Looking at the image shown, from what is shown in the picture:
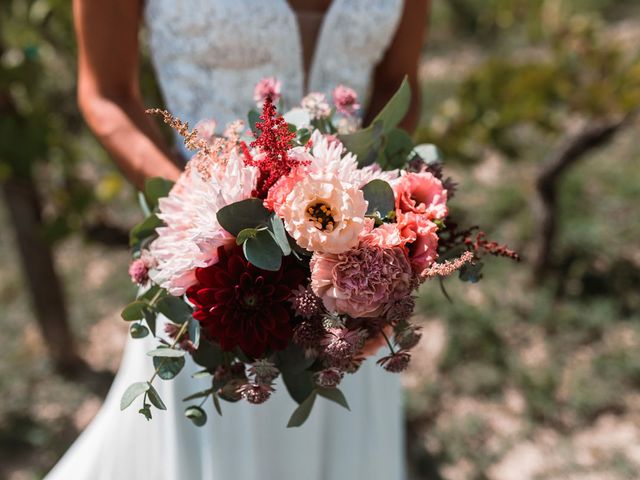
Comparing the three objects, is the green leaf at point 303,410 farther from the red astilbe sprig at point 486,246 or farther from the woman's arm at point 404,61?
the woman's arm at point 404,61

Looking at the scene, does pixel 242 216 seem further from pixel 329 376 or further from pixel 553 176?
pixel 553 176

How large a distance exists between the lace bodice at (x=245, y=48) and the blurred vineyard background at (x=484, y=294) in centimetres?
90

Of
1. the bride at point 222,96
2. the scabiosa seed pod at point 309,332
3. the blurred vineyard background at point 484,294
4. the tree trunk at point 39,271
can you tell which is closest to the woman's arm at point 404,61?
the bride at point 222,96

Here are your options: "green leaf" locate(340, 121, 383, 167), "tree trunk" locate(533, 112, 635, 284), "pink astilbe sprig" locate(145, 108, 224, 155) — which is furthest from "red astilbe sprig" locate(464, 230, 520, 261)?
"tree trunk" locate(533, 112, 635, 284)

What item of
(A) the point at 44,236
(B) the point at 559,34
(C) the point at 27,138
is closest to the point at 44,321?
(A) the point at 44,236

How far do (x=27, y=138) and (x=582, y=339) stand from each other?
2425mm

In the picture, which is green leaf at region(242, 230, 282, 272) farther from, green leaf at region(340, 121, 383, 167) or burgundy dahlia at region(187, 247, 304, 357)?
green leaf at region(340, 121, 383, 167)

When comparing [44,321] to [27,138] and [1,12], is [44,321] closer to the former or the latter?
[27,138]

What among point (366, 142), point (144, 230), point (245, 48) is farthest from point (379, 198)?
point (245, 48)

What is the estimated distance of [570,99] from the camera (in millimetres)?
2984

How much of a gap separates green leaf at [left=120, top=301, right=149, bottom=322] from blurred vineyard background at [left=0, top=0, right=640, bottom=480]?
1.47 m

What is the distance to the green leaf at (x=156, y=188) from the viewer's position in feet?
4.69

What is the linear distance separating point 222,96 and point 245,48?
0.15 metres

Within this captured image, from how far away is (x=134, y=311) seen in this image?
130cm
